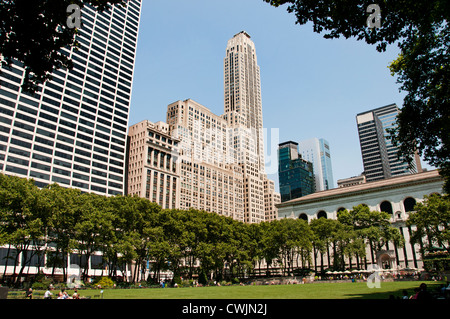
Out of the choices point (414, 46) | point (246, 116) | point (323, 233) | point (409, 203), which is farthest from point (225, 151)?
point (414, 46)

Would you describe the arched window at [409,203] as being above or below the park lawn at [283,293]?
above

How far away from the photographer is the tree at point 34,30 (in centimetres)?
1116

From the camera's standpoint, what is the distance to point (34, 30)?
11484mm

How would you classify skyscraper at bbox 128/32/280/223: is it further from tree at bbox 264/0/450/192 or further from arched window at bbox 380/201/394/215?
tree at bbox 264/0/450/192

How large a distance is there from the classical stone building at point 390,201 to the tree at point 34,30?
76.9 meters

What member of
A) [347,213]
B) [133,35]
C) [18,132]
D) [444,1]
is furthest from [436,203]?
[133,35]

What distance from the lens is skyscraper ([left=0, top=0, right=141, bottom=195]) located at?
273 feet

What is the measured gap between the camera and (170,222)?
182 ft

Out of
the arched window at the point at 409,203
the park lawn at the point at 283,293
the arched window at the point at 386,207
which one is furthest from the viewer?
the arched window at the point at 386,207

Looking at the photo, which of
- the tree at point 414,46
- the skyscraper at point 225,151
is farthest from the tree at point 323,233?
the skyscraper at point 225,151

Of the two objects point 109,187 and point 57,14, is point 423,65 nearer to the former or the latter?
point 57,14

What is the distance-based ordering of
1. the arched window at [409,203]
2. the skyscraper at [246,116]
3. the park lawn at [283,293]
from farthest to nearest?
1. the skyscraper at [246,116]
2. the arched window at [409,203]
3. the park lawn at [283,293]

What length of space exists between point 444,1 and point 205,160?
13497 centimetres

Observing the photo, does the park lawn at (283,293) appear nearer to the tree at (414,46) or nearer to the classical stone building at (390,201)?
the tree at (414,46)
